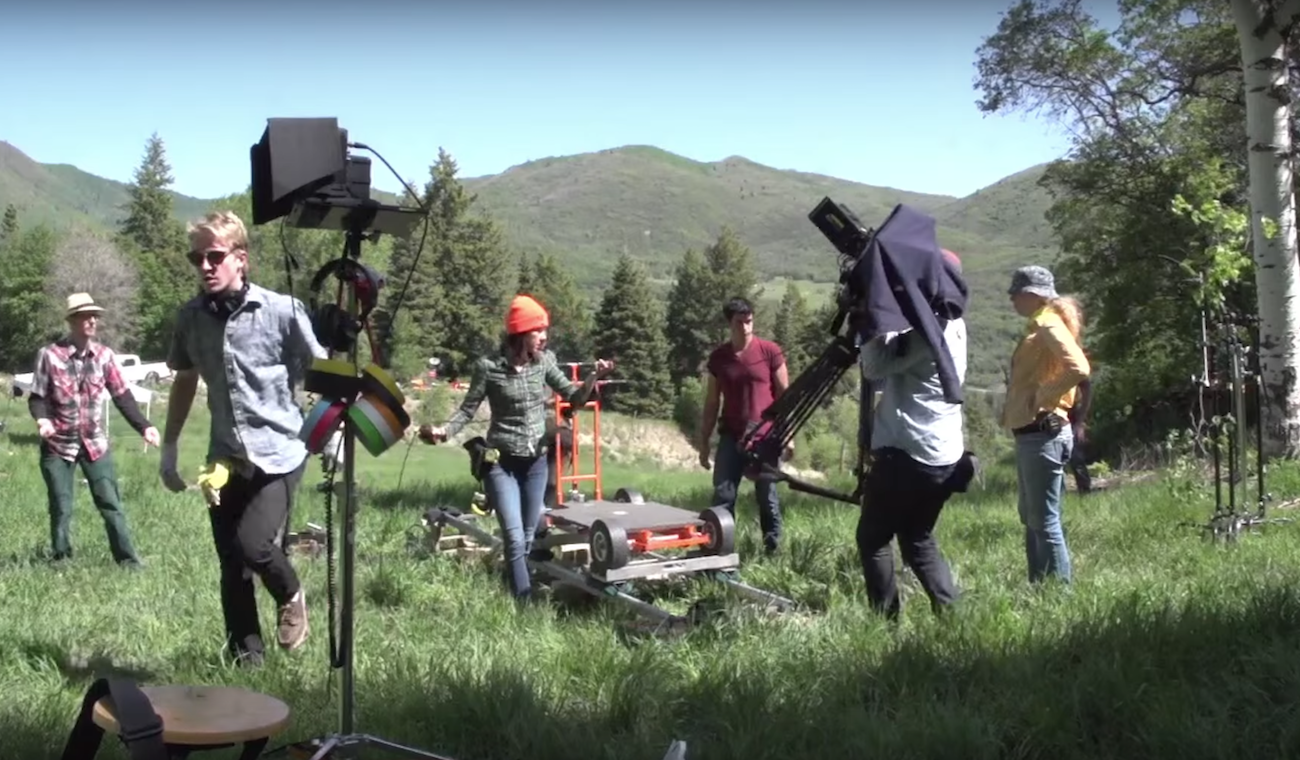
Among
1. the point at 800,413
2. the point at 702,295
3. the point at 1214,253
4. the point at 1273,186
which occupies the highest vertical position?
the point at 702,295

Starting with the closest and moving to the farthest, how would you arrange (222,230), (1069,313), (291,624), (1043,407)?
(222,230) → (291,624) → (1043,407) → (1069,313)

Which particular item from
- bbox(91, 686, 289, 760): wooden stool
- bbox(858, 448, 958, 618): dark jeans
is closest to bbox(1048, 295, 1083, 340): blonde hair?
bbox(858, 448, 958, 618): dark jeans

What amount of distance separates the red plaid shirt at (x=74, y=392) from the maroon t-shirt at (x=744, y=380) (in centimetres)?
428

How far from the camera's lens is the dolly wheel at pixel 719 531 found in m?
7.61

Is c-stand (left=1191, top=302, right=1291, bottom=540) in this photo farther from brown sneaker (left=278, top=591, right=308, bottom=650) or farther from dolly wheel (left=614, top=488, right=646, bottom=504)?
brown sneaker (left=278, top=591, right=308, bottom=650)

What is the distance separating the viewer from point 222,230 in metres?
5.16

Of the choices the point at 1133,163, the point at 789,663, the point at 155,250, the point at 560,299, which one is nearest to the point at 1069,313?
the point at 789,663

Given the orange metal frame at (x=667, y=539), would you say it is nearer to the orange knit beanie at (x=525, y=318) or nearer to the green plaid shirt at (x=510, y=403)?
the green plaid shirt at (x=510, y=403)

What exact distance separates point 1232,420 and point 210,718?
710 cm

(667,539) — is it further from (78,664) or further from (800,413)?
(78,664)

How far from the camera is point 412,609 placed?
689 cm

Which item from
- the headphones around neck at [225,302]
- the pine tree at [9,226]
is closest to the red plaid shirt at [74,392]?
the headphones around neck at [225,302]

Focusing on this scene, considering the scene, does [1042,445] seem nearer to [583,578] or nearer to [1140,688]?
[1140,688]

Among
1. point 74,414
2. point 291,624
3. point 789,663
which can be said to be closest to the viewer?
point 789,663
